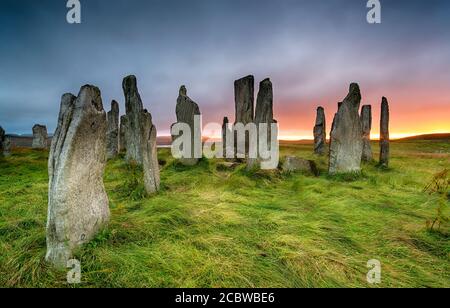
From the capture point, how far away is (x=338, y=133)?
11.1 m

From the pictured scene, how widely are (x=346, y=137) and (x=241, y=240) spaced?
821 cm

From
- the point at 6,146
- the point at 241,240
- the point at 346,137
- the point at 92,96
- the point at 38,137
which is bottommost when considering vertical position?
the point at 241,240

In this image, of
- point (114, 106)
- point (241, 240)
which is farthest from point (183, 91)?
point (241, 240)

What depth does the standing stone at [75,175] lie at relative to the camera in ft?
12.8

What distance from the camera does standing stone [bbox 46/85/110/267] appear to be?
3.89 metres

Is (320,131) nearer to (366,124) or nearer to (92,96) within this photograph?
(366,124)

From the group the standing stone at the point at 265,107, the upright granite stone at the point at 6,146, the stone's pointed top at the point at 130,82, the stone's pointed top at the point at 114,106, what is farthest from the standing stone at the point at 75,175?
the upright granite stone at the point at 6,146

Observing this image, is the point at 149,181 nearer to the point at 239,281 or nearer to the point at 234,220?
the point at 234,220

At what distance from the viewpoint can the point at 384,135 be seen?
14312mm

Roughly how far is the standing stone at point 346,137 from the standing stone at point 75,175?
9.20 meters

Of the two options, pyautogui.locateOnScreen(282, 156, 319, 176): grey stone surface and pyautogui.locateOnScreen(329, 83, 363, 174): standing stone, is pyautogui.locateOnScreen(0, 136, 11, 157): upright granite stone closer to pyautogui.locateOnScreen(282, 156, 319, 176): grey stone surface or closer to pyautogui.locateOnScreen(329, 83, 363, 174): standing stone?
pyautogui.locateOnScreen(282, 156, 319, 176): grey stone surface

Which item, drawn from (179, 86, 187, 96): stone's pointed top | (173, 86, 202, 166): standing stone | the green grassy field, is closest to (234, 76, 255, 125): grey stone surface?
(173, 86, 202, 166): standing stone
